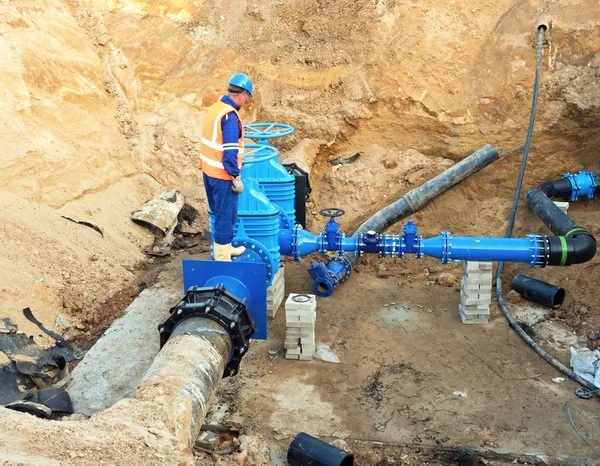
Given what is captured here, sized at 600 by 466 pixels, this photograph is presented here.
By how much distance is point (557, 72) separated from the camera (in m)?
8.25

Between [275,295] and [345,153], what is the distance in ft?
11.2

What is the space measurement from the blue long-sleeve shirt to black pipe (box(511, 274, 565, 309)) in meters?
3.64

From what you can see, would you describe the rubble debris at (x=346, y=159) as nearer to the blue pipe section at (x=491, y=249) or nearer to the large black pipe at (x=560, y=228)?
the large black pipe at (x=560, y=228)

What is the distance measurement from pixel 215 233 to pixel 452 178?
3.85 metres

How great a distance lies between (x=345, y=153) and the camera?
916 cm

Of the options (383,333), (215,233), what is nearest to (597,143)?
(383,333)

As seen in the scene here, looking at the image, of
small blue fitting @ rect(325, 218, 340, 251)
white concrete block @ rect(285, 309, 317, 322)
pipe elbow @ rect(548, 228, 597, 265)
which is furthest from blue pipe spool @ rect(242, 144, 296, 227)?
pipe elbow @ rect(548, 228, 597, 265)

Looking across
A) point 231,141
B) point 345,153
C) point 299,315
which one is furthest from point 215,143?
point 345,153

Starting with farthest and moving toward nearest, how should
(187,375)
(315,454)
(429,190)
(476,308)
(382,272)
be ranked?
1. (429,190)
2. (382,272)
3. (476,308)
4. (315,454)
5. (187,375)

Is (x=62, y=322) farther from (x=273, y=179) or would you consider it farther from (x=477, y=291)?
(x=477, y=291)

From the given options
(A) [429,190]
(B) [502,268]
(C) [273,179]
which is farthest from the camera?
(A) [429,190]

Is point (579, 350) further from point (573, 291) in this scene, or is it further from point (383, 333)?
point (383, 333)

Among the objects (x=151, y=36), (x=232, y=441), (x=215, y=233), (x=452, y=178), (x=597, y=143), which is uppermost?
(x=151, y=36)

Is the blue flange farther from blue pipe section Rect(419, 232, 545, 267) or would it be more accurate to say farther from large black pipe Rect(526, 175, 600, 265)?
large black pipe Rect(526, 175, 600, 265)
